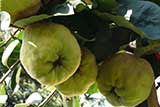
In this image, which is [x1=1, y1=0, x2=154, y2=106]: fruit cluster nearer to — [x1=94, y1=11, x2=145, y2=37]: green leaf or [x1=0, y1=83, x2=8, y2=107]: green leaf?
[x1=94, y1=11, x2=145, y2=37]: green leaf

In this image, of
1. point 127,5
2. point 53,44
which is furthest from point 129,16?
point 53,44

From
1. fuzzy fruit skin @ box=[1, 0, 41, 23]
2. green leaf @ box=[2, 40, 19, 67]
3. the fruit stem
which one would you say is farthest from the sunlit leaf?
the fruit stem

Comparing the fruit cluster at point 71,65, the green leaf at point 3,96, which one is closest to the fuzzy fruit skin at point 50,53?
the fruit cluster at point 71,65

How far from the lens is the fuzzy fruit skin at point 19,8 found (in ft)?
3.02

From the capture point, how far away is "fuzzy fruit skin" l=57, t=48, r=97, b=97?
97cm

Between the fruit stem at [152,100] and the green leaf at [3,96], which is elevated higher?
the fruit stem at [152,100]

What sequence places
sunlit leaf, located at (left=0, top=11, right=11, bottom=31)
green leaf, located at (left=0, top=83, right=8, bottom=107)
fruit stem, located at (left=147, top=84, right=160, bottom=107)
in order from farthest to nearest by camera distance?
1. green leaf, located at (left=0, top=83, right=8, bottom=107)
2. fruit stem, located at (left=147, top=84, right=160, bottom=107)
3. sunlit leaf, located at (left=0, top=11, right=11, bottom=31)

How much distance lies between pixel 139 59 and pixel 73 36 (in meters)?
0.17

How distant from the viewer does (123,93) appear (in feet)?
3.30

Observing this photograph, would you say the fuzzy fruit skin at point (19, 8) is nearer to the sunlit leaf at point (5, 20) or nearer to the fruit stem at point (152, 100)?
the sunlit leaf at point (5, 20)

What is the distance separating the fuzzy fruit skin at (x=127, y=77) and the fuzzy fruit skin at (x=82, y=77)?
3cm

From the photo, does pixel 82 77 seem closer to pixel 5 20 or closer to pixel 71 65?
pixel 71 65

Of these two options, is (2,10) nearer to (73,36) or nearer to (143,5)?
(73,36)

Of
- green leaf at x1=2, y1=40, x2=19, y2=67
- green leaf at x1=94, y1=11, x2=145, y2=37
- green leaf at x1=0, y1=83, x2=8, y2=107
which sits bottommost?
green leaf at x1=0, y1=83, x2=8, y2=107
